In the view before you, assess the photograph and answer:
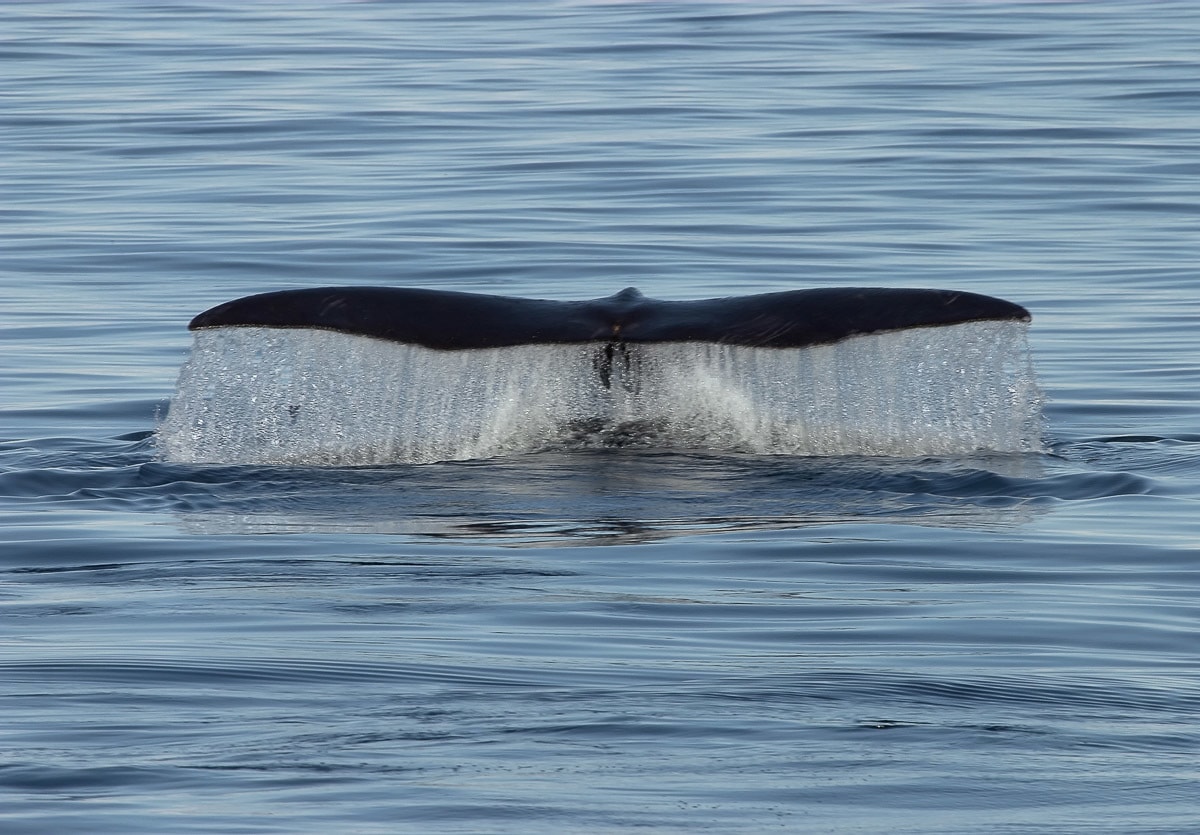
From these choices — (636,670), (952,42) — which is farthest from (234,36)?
(636,670)

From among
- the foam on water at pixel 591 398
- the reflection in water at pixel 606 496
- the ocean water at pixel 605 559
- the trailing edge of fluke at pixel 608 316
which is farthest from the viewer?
the foam on water at pixel 591 398

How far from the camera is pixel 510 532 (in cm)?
803

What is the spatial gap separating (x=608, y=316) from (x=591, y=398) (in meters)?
0.47

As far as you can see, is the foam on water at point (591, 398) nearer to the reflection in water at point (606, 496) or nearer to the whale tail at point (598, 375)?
the whale tail at point (598, 375)

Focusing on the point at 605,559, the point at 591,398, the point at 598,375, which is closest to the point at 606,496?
the point at 598,375

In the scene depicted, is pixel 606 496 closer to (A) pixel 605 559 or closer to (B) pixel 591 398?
(B) pixel 591 398

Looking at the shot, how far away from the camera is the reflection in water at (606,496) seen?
8.17 m

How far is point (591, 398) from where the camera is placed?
30.2 ft

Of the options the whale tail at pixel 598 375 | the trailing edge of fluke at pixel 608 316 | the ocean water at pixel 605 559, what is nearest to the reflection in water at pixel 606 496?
the ocean water at pixel 605 559

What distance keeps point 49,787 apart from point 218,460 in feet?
14.4

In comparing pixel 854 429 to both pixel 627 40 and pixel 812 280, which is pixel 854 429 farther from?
pixel 627 40

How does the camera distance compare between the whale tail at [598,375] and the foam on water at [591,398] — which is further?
the foam on water at [591,398]

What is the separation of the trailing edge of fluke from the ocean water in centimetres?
60

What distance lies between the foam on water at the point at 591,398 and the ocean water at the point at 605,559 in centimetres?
12
